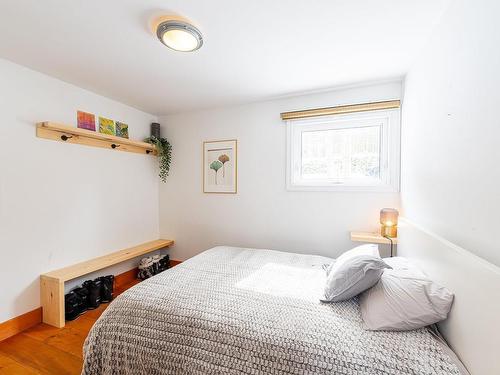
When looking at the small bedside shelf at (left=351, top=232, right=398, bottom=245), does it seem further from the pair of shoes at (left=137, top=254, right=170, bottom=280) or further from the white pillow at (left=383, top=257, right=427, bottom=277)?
A: the pair of shoes at (left=137, top=254, right=170, bottom=280)

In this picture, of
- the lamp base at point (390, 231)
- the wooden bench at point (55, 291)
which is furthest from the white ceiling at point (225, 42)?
the wooden bench at point (55, 291)

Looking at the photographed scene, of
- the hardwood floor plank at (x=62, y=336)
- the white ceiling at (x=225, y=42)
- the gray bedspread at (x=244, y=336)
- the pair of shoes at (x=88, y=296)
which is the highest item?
the white ceiling at (x=225, y=42)

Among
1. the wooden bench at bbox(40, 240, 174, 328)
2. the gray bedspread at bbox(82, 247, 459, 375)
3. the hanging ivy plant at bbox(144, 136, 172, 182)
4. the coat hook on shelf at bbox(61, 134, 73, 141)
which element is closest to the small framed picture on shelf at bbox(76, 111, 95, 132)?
the coat hook on shelf at bbox(61, 134, 73, 141)

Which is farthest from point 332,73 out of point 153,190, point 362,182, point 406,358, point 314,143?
point 153,190

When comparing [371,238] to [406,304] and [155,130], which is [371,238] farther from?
[155,130]

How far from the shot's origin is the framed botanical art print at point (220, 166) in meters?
3.11

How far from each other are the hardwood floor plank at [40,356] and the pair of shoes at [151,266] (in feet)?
4.00

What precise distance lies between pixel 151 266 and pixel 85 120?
1.97m

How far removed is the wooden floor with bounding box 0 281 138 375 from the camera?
5.35ft

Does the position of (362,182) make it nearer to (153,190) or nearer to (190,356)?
(190,356)

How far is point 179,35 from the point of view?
1579 millimetres

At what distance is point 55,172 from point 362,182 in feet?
10.6

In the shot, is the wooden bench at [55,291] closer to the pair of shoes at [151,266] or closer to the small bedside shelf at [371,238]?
the pair of shoes at [151,266]

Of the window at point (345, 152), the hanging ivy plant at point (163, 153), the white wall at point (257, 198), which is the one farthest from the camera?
the hanging ivy plant at point (163, 153)
